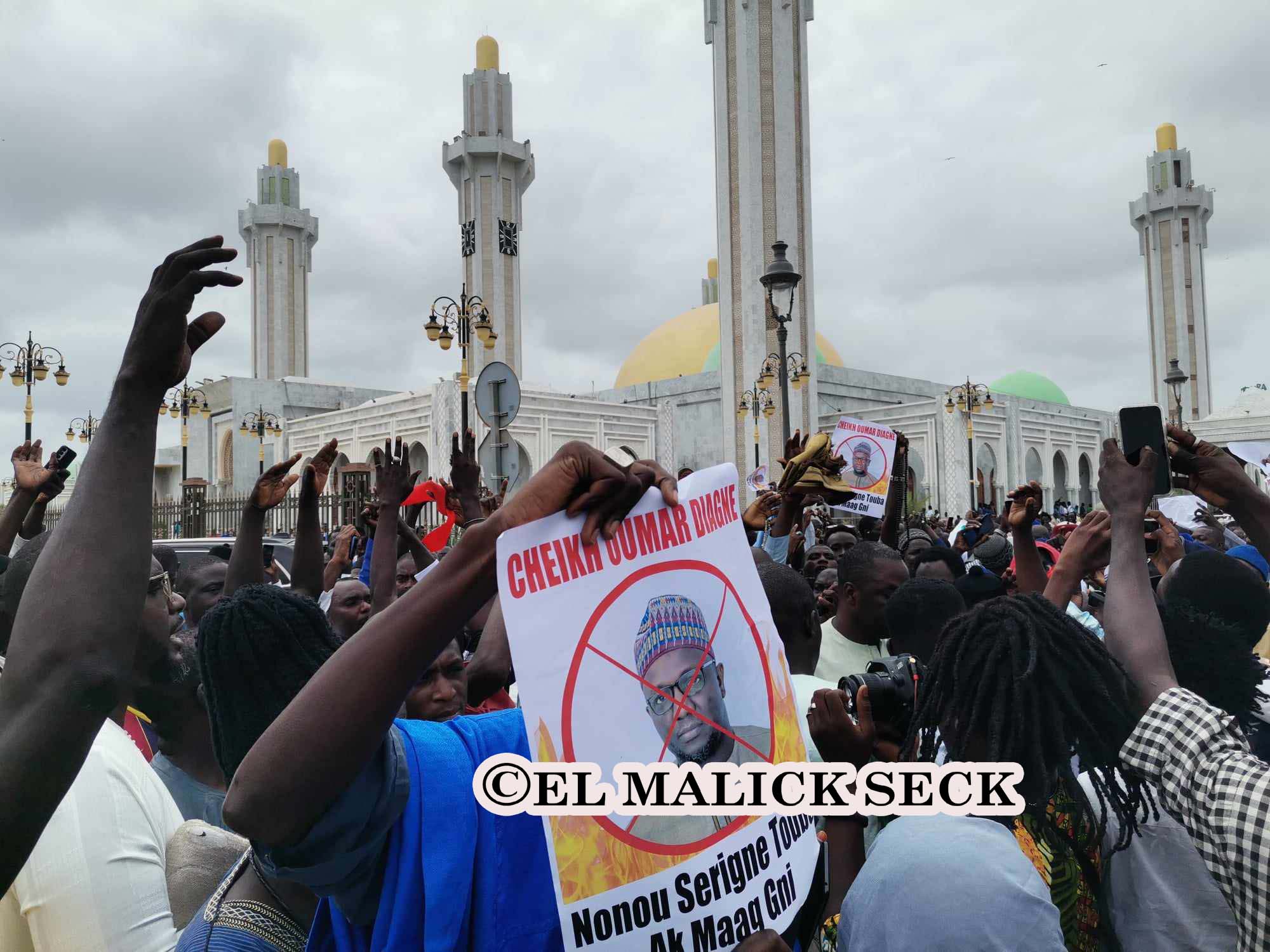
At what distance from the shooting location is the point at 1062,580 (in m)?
2.88

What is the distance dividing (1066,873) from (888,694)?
48 centimetres

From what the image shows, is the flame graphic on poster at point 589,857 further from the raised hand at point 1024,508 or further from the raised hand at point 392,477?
the raised hand at point 392,477

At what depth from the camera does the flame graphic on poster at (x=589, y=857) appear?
1.49m

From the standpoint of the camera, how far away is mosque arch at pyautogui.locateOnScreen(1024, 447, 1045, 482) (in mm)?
43719

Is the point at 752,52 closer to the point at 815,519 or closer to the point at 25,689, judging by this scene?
the point at 815,519

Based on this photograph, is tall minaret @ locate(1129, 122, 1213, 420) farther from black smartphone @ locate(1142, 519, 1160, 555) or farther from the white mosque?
black smartphone @ locate(1142, 519, 1160, 555)

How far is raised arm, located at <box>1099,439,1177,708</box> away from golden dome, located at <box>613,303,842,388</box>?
43.8 m

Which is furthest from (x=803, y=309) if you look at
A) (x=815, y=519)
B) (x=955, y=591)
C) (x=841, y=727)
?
(x=841, y=727)

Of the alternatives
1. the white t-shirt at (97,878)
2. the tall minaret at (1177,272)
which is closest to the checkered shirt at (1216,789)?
the white t-shirt at (97,878)

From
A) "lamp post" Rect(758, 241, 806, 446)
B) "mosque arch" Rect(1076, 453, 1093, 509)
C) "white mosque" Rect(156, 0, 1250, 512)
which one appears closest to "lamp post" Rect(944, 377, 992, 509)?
"white mosque" Rect(156, 0, 1250, 512)

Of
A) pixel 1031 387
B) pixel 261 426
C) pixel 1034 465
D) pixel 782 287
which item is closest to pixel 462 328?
pixel 782 287

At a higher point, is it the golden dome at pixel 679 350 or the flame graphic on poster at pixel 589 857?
the golden dome at pixel 679 350

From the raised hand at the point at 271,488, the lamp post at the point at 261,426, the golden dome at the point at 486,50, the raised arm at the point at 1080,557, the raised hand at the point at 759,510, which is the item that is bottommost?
the raised arm at the point at 1080,557

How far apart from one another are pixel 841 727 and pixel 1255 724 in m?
1.53
